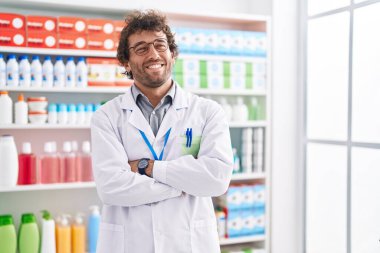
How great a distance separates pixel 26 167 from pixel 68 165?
0.86ft

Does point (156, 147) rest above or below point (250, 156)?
above

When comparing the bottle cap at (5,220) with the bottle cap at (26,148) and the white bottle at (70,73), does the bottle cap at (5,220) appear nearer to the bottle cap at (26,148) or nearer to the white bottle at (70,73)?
the bottle cap at (26,148)

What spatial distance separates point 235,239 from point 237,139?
816mm

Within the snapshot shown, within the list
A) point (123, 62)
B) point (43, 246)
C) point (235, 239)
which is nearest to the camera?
point (123, 62)

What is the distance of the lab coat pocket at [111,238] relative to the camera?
1.92m

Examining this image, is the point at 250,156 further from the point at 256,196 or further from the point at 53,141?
the point at 53,141

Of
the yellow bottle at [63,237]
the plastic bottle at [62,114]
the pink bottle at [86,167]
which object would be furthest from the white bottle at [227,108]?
the yellow bottle at [63,237]

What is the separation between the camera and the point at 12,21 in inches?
113

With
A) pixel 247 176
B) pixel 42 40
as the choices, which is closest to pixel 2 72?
pixel 42 40

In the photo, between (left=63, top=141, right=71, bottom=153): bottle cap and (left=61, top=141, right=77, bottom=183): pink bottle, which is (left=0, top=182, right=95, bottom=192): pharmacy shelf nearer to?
(left=61, top=141, right=77, bottom=183): pink bottle

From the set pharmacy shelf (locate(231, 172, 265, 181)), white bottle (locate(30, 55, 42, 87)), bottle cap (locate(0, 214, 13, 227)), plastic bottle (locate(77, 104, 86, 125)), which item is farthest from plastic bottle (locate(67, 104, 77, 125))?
pharmacy shelf (locate(231, 172, 265, 181))

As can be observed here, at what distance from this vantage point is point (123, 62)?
2.16 meters

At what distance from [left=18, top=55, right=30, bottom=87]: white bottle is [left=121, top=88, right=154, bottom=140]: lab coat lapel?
45.4 inches
